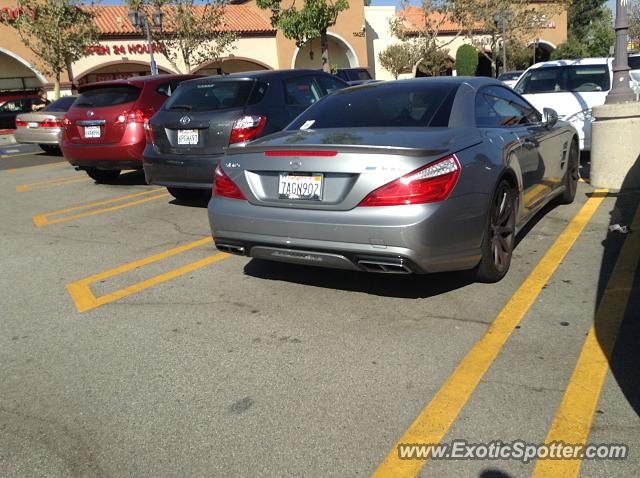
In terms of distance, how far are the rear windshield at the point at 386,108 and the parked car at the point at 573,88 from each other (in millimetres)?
5379

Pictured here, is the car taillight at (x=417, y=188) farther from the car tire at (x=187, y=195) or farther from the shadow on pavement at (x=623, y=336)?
the car tire at (x=187, y=195)

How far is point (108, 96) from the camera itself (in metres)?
9.36

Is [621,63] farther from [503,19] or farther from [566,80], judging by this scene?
[503,19]

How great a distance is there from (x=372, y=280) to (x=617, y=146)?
4.34m

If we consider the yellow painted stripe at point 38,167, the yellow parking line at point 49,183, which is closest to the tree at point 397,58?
the yellow painted stripe at point 38,167

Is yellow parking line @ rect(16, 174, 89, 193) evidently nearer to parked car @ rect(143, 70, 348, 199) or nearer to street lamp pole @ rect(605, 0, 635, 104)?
parked car @ rect(143, 70, 348, 199)

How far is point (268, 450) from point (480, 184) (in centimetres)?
229

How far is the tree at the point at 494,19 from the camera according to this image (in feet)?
Answer: 118

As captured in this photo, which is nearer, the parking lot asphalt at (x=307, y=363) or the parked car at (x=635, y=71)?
the parking lot asphalt at (x=307, y=363)

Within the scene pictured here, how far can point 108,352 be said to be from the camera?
3.81 m

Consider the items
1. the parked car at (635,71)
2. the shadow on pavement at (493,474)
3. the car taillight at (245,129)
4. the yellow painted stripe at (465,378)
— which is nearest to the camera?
the shadow on pavement at (493,474)

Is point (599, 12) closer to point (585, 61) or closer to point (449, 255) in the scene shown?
point (585, 61)

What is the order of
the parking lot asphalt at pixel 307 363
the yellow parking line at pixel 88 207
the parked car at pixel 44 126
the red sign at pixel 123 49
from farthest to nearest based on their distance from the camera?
the red sign at pixel 123 49, the parked car at pixel 44 126, the yellow parking line at pixel 88 207, the parking lot asphalt at pixel 307 363

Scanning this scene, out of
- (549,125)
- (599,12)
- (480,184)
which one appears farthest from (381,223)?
(599,12)
